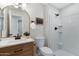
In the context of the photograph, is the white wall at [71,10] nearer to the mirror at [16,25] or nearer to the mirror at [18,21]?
the mirror at [18,21]

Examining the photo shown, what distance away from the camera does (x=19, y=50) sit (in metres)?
1.32

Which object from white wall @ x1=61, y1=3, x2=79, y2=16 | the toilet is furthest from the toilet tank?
white wall @ x1=61, y1=3, x2=79, y2=16

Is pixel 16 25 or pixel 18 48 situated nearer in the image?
pixel 18 48

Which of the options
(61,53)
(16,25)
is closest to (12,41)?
(16,25)

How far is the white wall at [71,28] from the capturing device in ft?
4.60

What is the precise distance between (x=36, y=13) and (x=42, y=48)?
0.60 metres

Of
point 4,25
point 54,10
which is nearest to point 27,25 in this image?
point 4,25

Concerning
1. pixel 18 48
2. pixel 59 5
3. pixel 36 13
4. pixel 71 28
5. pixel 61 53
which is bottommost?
pixel 61 53

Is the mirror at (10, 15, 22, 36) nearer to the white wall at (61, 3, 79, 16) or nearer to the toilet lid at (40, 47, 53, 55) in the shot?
the toilet lid at (40, 47, 53, 55)

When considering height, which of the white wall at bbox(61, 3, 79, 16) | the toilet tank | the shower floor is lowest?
the shower floor

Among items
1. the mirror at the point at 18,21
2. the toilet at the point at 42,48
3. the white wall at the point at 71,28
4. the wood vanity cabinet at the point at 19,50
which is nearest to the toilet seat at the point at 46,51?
the toilet at the point at 42,48

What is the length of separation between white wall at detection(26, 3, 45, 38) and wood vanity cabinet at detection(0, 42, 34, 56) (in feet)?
0.66

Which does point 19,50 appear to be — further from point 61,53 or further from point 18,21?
point 61,53

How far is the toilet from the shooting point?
1.41m
